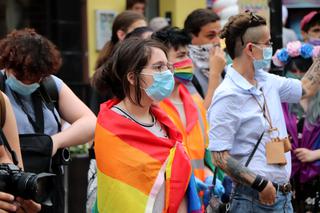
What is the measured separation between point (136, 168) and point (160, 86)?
0.47 metres

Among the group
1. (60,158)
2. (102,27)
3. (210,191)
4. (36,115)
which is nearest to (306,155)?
(210,191)

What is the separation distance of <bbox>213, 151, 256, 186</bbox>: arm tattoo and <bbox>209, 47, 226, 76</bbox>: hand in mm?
1832

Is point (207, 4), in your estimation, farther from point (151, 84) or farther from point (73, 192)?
point (151, 84)

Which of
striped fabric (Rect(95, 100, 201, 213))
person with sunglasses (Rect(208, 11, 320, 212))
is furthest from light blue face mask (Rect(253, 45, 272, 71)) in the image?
striped fabric (Rect(95, 100, 201, 213))

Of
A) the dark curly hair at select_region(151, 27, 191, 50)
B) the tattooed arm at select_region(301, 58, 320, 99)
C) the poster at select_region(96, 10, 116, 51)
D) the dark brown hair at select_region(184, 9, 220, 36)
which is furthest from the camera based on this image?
the poster at select_region(96, 10, 116, 51)

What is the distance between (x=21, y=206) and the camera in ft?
12.6

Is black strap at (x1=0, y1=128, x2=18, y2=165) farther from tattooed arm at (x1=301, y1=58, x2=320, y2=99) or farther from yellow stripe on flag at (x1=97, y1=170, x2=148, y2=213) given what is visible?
tattooed arm at (x1=301, y1=58, x2=320, y2=99)

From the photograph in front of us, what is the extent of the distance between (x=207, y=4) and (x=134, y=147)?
30.3 ft

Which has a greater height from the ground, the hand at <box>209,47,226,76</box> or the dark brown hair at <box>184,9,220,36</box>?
the dark brown hair at <box>184,9,220,36</box>

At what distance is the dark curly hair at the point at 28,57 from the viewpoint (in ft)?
16.9

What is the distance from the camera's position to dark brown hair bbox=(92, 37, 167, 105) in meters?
4.60

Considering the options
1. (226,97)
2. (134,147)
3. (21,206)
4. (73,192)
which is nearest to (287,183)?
(226,97)

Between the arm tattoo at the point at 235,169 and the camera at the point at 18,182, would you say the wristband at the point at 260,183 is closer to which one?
the arm tattoo at the point at 235,169

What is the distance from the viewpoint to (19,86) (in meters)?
5.16
